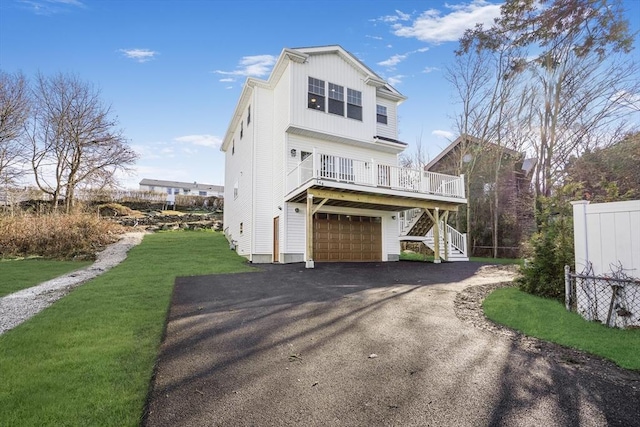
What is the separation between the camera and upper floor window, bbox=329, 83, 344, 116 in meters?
13.7

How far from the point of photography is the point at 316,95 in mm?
13367

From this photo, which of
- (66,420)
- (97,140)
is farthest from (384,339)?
(97,140)

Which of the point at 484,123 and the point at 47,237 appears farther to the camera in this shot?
the point at 484,123

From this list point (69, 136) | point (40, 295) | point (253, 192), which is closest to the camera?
point (40, 295)

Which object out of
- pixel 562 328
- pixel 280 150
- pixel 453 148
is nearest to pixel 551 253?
pixel 562 328

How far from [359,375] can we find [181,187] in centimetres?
5505

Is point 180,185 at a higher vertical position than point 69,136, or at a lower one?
higher

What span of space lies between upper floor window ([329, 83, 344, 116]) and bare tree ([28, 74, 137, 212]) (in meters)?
16.7

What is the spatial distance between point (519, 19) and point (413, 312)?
16.7 m

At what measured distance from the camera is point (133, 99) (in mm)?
14523

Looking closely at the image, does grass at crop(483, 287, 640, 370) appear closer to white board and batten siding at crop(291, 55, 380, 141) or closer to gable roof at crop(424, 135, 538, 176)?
white board and batten siding at crop(291, 55, 380, 141)

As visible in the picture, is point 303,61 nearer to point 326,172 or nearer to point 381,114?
point 381,114

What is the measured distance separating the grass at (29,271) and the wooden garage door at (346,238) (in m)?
8.27

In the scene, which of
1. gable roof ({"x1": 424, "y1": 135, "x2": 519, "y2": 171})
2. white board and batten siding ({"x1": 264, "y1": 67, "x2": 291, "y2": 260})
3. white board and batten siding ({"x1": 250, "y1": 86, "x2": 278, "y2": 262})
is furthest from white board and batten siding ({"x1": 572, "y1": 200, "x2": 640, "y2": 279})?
gable roof ({"x1": 424, "y1": 135, "x2": 519, "y2": 171})
